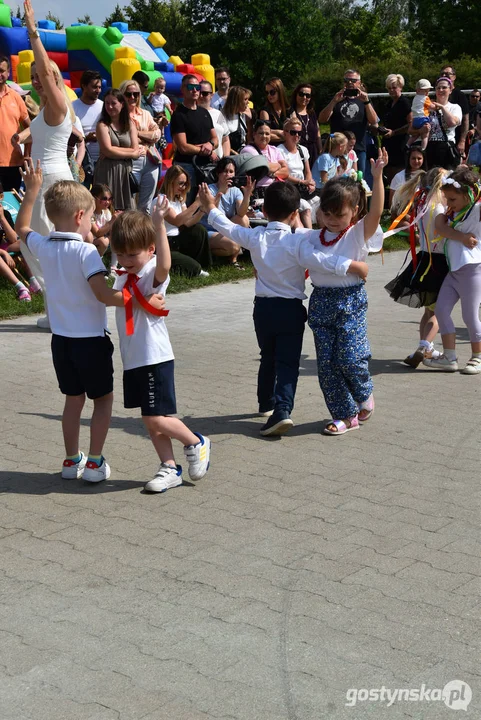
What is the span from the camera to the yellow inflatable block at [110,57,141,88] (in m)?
17.0

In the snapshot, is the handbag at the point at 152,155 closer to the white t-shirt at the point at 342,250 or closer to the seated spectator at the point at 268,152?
the seated spectator at the point at 268,152

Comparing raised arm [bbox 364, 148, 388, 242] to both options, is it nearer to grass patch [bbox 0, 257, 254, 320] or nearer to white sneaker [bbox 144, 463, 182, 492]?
white sneaker [bbox 144, 463, 182, 492]

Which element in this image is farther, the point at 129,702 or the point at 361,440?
the point at 361,440

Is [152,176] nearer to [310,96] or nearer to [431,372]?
[310,96]

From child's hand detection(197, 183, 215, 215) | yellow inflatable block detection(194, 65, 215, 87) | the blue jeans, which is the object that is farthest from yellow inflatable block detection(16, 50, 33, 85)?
the blue jeans

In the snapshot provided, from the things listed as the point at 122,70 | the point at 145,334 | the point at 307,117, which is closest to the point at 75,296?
the point at 145,334

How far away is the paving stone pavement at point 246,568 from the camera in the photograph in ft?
10.7

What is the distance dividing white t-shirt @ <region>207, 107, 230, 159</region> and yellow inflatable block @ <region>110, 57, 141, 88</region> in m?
4.76

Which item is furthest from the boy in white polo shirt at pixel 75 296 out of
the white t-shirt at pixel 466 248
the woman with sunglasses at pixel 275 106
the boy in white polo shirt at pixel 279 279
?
the woman with sunglasses at pixel 275 106

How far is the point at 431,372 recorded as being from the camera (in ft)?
24.5

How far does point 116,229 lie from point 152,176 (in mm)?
7285

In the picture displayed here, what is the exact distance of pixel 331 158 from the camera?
12680 mm

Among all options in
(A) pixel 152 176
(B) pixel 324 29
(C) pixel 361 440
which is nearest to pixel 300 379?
(C) pixel 361 440

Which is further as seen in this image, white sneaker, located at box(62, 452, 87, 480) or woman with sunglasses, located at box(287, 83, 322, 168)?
woman with sunglasses, located at box(287, 83, 322, 168)
